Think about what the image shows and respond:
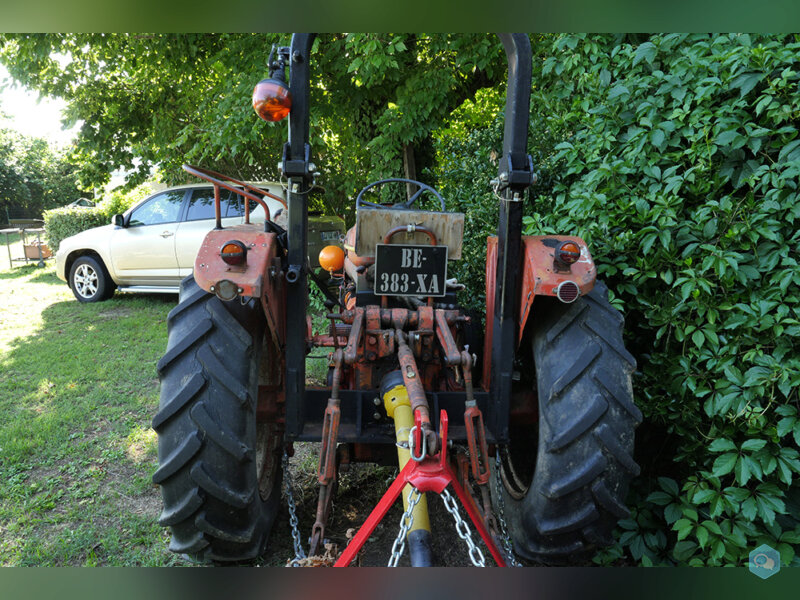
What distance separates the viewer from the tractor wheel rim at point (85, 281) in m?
9.09

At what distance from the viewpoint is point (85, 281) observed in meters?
9.11

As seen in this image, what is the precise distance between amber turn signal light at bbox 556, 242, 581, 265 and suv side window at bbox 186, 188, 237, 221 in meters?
7.00

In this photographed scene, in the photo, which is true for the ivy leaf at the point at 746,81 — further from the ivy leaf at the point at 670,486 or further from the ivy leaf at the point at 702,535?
the ivy leaf at the point at 702,535

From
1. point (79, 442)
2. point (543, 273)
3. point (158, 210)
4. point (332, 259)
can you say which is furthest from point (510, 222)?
point (158, 210)

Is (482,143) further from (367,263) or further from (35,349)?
(35,349)

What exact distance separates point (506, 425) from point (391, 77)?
551 centimetres

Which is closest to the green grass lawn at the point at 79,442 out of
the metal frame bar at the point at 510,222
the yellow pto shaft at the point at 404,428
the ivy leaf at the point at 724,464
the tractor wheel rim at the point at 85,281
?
the tractor wheel rim at the point at 85,281

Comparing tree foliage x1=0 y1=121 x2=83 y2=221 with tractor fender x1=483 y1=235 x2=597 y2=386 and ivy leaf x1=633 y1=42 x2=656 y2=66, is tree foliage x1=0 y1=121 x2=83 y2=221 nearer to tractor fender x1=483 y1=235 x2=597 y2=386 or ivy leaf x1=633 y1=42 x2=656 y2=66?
ivy leaf x1=633 y1=42 x2=656 y2=66

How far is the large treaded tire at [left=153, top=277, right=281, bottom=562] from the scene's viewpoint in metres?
2.19

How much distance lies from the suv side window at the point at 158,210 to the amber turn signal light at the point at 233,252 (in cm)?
703

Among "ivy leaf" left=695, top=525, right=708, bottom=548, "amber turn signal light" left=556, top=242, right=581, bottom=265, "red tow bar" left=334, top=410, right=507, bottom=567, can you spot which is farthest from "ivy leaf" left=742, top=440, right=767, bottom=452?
"red tow bar" left=334, top=410, right=507, bottom=567

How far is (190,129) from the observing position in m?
8.17

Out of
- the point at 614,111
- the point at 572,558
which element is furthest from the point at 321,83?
the point at 572,558

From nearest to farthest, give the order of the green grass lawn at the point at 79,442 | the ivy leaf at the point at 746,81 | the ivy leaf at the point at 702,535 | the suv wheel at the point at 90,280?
1. the ivy leaf at the point at 702,535
2. the ivy leaf at the point at 746,81
3. the green grass lawn at the point at 79,442
4. the suv wheel at the point at 90,280
